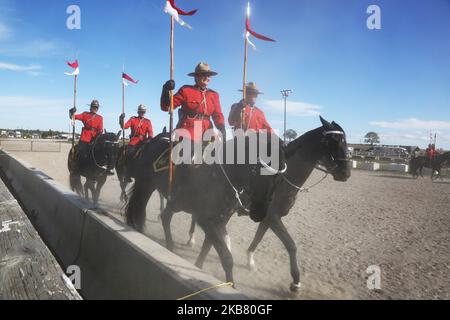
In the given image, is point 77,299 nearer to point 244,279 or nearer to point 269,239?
point 244,279

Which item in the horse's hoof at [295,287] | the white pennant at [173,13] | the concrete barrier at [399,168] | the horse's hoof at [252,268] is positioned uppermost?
the white pennant at [173,13]

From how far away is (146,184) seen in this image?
5.84 metres

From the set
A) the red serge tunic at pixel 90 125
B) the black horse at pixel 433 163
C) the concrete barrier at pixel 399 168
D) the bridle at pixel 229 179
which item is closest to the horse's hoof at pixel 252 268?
the bridle at pixel 229 179

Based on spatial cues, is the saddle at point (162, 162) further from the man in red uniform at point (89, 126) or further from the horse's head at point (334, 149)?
the man in red uniform at point (89, 126)

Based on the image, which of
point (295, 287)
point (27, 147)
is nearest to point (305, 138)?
point (295, 287)

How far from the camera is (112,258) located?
2742mm

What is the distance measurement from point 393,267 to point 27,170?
771 centimetres

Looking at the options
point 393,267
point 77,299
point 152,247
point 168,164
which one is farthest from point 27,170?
point 393,267

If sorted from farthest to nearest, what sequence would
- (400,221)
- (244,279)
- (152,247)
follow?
(400,221), (244,279), (152,247)

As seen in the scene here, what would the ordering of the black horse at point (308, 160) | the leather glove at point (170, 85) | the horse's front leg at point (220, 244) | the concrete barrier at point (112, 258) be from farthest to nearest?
the black horse at point (308, 160) → the leather glove at point (170, 85) → the horse's front leg at point (220, 244) → the concrete barrier at point (112, 258)

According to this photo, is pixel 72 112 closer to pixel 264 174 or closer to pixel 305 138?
pixel 305 138

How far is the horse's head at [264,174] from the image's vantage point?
370 centimetres

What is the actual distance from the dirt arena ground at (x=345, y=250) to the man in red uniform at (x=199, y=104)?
2.37m

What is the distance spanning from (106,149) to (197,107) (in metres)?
4.98
